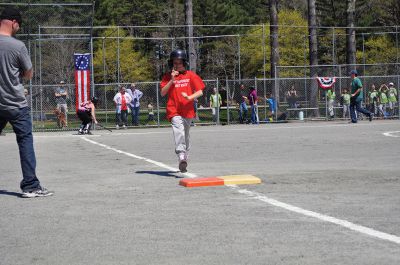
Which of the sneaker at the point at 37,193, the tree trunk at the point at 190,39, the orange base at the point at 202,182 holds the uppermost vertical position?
the tree trunk at the point at 190,39

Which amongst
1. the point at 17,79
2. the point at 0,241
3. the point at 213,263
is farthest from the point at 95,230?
the point at 17,79

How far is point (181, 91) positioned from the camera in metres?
10.9

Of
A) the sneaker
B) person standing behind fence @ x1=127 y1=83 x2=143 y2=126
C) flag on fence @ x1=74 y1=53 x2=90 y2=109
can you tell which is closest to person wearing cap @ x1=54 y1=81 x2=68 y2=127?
flag on fence @ x1=74 y1=53 x2=90 y2=109

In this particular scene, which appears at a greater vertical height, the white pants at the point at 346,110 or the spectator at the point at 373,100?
the spectator at the point at 373,100

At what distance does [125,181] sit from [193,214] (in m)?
3.29

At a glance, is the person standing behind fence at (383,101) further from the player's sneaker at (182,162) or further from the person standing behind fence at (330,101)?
the player's sneaker at (182,162)

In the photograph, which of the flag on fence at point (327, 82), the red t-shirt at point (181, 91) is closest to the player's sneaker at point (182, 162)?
the red t-shirt at point (181, 91)

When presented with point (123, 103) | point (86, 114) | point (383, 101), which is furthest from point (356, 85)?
point (86, 114)

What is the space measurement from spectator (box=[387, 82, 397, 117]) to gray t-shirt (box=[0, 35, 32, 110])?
1200 inches

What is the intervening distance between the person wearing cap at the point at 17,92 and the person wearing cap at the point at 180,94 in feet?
8.57

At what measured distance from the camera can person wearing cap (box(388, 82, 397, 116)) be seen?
36.7 meters

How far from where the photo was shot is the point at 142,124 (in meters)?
A: 34.3

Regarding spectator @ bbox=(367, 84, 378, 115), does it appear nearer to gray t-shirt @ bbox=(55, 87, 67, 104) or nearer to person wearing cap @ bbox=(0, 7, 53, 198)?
gray t-shirt @ bbox=(55, 87, 67, 104)

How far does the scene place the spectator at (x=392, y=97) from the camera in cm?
3675
